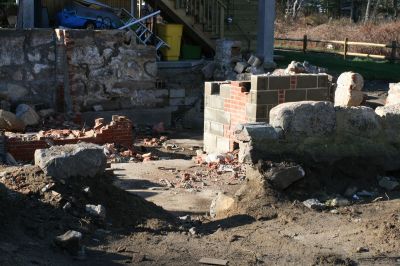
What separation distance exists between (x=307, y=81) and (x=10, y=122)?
5.86 m

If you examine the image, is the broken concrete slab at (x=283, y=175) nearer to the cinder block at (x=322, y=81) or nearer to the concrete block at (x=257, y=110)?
the concrete block at (x=257, y=110)

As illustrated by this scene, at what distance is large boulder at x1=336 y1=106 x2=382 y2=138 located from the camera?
8.37 metres

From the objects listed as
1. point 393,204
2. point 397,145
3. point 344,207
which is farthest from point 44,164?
point 397,145

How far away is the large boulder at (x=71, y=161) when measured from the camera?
675cm

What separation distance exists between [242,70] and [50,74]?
4.81m

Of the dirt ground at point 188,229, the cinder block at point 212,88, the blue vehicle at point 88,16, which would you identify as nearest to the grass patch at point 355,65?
the blue vehicle at point 88,16

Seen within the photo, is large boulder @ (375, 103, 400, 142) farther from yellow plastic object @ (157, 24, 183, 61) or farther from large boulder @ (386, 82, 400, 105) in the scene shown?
yellow plastic object @ (157, 24, 183, 61)

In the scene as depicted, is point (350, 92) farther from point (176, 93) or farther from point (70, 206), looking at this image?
point (70, 206)

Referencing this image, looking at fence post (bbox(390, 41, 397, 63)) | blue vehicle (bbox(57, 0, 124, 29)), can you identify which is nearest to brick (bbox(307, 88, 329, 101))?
blue vehicle (bbox(57, 0, 124, 29))

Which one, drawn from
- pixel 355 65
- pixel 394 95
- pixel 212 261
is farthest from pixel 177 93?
pixel 212 261

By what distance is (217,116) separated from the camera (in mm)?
11961

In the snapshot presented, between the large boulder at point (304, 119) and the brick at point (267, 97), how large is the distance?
2.34 meters

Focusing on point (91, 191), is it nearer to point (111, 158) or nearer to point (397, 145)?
point (397, 145)

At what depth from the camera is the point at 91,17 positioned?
1814cm
